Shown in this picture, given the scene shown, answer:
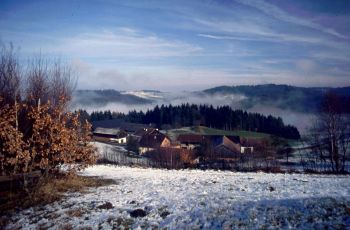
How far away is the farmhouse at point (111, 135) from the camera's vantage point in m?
100

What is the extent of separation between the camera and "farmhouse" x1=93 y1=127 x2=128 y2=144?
100 metres

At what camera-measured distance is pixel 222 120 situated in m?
121

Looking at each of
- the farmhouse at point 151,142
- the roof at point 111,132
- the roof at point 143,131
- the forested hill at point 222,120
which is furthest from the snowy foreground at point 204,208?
the forested hill at point 222,120

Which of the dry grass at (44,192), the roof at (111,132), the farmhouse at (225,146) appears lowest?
the farmhouse at (225,146)

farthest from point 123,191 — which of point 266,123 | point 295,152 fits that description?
point 266,123

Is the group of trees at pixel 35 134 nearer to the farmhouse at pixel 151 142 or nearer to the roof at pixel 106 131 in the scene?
the farmhouse at pixel 151 142

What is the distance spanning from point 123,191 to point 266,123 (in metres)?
112

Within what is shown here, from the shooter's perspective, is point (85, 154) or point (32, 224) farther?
point (85, 154)

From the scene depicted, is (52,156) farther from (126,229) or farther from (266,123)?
(266,123)

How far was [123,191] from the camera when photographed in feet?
54.4

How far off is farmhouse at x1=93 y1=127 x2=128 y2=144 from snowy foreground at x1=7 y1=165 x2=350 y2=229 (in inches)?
3336

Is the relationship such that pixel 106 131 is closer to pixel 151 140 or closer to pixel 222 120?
pixel 151 140

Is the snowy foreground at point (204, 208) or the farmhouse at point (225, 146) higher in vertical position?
the snowy foreground at point (204, 208)

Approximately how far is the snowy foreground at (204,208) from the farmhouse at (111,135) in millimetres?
84743
